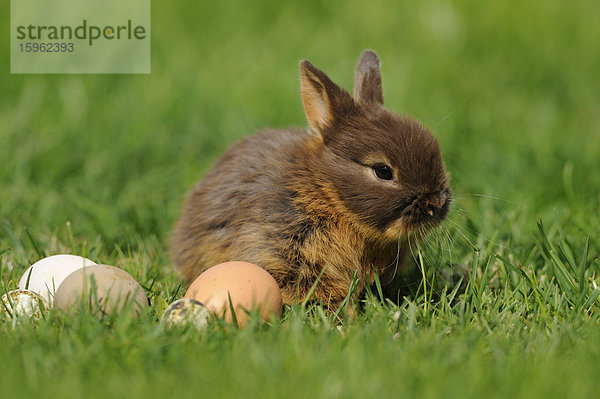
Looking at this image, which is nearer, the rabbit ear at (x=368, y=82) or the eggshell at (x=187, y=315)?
the eggshell at (x=187, y=315)

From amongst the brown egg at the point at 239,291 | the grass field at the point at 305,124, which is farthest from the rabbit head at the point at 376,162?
the brown egg at the point at 239,291

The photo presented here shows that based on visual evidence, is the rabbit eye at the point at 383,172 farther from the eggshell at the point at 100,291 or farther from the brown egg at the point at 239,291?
the eggshell at the point at 100,291

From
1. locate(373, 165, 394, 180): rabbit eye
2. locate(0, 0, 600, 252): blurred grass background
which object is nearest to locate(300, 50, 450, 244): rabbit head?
locate(373, 165, 394, 180): rabbit eye

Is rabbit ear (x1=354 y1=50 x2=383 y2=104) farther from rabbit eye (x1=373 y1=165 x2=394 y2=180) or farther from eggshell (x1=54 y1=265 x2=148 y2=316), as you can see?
eggshell (x1=54 y1=265 x2=148 y2=316)

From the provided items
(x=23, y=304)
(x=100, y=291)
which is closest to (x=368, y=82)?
(x=100, y=291)

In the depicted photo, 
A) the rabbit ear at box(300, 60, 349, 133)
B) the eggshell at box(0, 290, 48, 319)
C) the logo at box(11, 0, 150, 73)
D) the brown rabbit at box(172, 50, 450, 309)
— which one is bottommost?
the eggshell at box(0, 290, 48, 319)

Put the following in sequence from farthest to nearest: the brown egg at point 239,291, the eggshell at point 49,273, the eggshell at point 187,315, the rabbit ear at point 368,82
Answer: the rabbit ear at point 368,82 → the eggshell at point 49,273 → the brown egg at point 239,291 → the eggshell at point 187,315

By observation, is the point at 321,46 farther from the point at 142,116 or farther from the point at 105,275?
the point at 105,275
